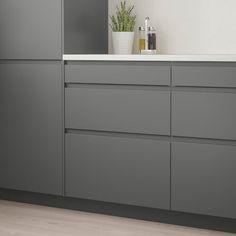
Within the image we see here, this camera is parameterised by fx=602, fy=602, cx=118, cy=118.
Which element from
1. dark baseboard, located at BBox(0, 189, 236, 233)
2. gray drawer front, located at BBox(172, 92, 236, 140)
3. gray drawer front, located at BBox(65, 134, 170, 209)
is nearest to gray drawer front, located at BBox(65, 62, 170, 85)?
gray drawer front, located at BBox(172, 92, 236, 140)

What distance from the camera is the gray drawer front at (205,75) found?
10.3 ft

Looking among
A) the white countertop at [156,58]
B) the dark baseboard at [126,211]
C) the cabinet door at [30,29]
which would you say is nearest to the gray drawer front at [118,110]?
the white countertop at [156,58]

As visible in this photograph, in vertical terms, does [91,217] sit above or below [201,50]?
below

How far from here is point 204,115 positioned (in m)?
3.23

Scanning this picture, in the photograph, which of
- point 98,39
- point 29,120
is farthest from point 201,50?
point 29,120

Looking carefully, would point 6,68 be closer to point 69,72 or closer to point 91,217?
point 69,72

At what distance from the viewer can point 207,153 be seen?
3.24m

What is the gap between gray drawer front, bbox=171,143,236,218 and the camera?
10.5ft

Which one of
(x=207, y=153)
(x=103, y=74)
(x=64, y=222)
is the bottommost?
(x=64, y=222)

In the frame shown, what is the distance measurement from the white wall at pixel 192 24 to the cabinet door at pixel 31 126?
2.58 feet

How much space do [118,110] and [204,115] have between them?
520 mm

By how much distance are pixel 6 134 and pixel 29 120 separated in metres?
0.19

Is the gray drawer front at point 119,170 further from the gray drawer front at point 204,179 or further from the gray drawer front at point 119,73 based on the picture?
the gray drawer front at point 119,73

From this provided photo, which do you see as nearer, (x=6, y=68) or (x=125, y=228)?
(x=125, y=228)
